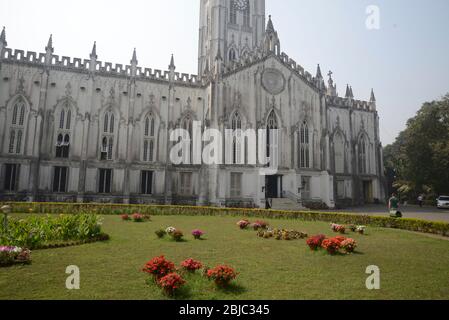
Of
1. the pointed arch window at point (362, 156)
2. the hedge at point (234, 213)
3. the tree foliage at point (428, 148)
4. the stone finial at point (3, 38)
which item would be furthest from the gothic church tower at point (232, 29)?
the hedge at point (234, 213)

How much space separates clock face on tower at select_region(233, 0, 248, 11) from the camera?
54.3 meters

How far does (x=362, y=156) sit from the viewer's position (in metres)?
42.2

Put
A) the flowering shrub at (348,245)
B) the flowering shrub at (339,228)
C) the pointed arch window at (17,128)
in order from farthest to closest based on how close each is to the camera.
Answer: the pointed arch window at (17,128), the flowering shrub at (339,228), the flowering shrub at (348,245)

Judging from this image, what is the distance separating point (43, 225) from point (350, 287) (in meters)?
10.5

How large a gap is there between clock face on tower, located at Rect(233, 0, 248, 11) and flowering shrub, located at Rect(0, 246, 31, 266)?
5378 cm

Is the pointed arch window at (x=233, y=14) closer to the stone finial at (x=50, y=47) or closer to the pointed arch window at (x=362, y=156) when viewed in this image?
the pointed arch window at (x=362, y=156)

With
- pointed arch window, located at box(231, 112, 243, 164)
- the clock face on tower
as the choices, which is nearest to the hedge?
pointed arch window, located at box(231, 112, 243, 164)

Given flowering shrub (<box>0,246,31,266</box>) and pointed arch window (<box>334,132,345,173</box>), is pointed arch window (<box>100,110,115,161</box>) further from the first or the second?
pointed arch window (<box>334,132,345,173</box>)

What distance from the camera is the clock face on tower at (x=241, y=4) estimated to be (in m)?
54.3

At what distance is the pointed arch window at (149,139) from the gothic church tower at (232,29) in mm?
20269

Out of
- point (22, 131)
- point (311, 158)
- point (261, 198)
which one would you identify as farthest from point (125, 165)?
point (311, 158)

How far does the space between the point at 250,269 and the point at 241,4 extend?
179 ft

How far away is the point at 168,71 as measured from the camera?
35.9 metres

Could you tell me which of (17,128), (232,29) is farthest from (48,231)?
(232,29)
